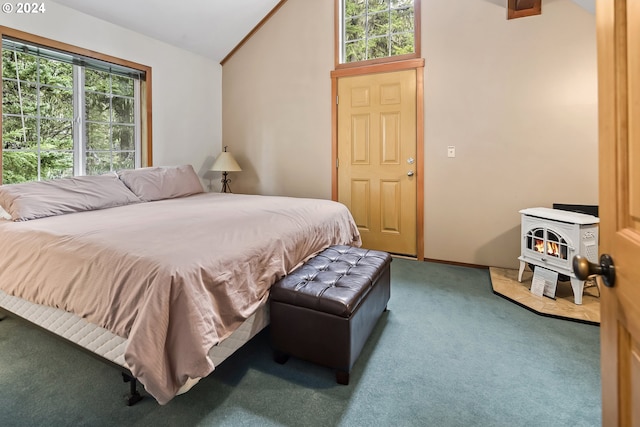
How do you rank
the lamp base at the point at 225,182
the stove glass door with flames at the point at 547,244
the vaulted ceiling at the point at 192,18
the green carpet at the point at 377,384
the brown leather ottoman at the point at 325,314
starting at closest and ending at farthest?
the green carpet at the point at 377,384 < the brown leather ottoman at the point at 325,314 < the stove glass door with flames at the point at 547,244 < the vaulted ceiling at the point at 192,18 < the lamp base at the point at 225,182

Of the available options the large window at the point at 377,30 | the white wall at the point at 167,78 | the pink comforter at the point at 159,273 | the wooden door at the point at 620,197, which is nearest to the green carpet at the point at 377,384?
the pink comforter at the point at 159,273

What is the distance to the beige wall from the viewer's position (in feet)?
9.42

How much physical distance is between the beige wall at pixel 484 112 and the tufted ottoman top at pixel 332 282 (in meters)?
1.63

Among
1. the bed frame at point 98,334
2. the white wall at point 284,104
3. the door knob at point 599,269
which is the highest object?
the white wall at point 284,104

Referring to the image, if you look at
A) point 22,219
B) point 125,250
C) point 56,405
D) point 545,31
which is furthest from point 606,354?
point 545,31

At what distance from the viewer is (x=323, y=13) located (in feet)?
12.5

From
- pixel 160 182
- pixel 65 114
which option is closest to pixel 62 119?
pixel 65 114

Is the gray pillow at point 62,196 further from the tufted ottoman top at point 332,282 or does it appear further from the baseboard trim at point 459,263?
the baseboard trim at point 459,263

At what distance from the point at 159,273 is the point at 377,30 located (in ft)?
11.7

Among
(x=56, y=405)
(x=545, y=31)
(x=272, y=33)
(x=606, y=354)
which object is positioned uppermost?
(x=272, y=33)

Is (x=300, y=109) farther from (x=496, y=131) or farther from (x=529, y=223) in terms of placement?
(x=529, y=223)

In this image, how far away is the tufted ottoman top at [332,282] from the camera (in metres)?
1.53

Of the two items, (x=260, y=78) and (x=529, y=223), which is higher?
(x=260, y=78)

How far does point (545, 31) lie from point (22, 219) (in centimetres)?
426
